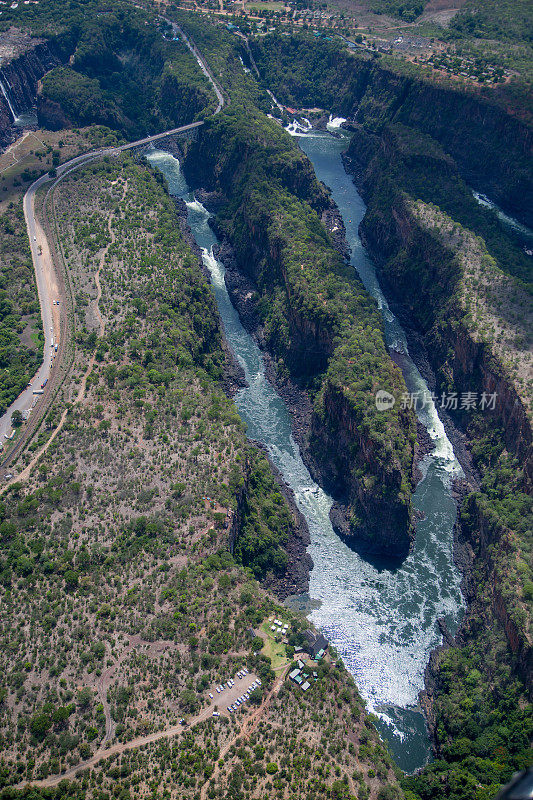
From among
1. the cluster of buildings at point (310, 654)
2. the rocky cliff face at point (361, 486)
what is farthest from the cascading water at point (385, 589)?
the cluster of buildings at point (310, 654)

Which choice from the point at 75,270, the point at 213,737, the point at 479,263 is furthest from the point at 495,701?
the point at 75,270

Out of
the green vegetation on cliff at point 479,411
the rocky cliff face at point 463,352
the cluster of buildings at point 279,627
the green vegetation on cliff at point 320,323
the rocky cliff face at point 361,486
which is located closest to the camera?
the green vegetation on cliff at point 479,411

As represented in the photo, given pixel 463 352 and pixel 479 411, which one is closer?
pixel 479 411

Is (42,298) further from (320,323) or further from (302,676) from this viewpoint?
(302,676)

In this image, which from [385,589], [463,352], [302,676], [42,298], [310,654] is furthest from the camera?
[42,298]

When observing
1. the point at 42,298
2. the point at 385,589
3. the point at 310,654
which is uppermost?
the point at 42,298

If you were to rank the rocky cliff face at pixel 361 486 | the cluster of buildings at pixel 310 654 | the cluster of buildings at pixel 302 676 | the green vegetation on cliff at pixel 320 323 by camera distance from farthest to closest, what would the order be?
the green vegetation on cliff at pixel 320 323 < the rocky cliff face at pixel 361 486 < the cluster of buildings at pixel 310 654 < the cluster of buildings at pixel 302 676

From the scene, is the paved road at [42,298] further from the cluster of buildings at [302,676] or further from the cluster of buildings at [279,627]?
the cluster of buildings at [302,676]

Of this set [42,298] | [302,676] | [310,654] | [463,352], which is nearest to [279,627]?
[310,654]

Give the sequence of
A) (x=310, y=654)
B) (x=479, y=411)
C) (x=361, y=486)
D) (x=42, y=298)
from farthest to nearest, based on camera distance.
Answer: (x=42, y=298), (x=479, y=411), (x=361, y=486), (x=310, y=654)
